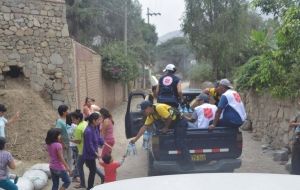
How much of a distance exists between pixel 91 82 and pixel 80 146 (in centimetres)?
1157

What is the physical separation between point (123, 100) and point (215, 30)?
798cm

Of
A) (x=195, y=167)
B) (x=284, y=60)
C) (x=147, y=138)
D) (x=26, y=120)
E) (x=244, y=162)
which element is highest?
(x=284, y=60)

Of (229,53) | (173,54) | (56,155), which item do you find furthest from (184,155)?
(173,54)

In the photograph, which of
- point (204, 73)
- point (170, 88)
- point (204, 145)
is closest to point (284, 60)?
point (170, 88)

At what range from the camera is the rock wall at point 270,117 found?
1202cm

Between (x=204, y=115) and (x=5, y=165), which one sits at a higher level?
(x=204, y=115)

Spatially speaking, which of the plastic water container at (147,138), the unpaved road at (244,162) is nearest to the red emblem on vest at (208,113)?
the plastic water container at (147,138)

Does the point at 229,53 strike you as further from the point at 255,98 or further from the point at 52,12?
the point at 52,12

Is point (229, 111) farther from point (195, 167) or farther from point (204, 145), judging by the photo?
point (195, 167)

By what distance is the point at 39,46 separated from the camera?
1373cm

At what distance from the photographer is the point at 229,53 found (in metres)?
28.0

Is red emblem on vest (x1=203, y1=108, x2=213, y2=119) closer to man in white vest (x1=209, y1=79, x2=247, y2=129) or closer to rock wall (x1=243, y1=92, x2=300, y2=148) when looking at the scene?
man in white vest (x1=209, y1=79, x2=247, y2=129)

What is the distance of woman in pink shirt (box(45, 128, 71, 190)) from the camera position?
24.1 feet

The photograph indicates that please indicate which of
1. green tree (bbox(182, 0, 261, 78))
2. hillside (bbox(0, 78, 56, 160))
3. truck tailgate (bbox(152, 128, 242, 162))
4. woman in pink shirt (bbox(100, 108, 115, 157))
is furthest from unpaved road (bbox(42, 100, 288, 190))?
green tree (bbox(182, 0, 261, 78))
